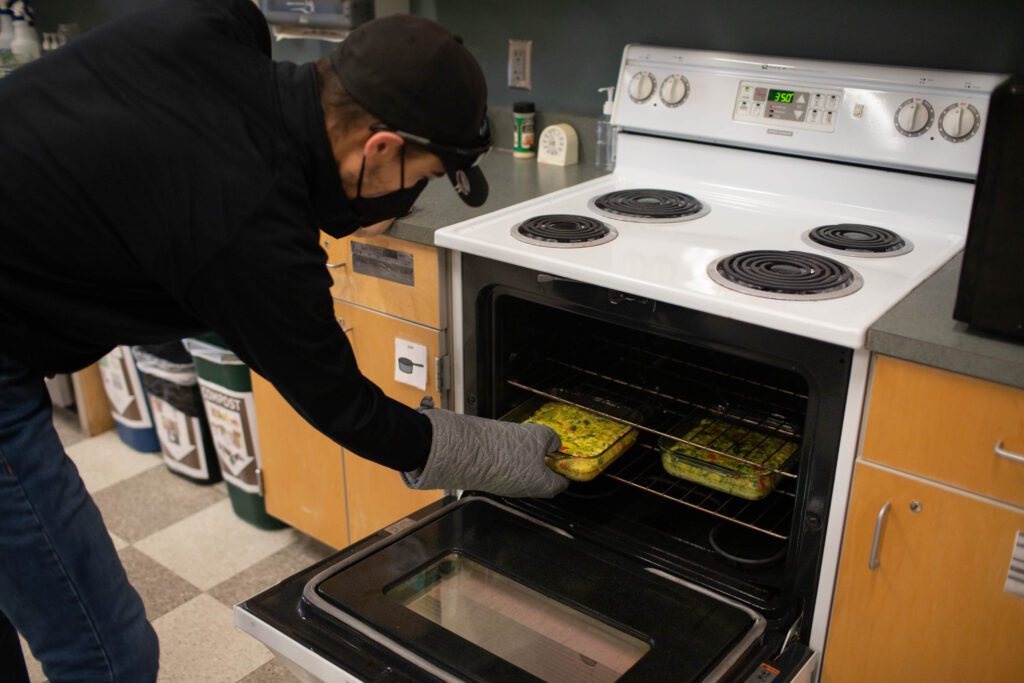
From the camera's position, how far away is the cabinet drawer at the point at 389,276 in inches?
69.5

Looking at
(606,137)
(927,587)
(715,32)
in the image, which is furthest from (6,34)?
(927,587)

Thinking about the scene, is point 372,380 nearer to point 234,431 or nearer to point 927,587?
point 234,431

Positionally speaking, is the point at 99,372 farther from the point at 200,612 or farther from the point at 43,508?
the point at 43,508

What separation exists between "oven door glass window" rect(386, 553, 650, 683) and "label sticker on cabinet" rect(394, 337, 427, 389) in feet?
1.46

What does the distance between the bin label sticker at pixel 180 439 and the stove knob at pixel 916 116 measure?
6.33 feet

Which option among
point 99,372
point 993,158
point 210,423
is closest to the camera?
point 993,158

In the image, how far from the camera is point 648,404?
1.82 meters

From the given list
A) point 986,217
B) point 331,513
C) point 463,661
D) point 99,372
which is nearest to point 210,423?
point 331,513

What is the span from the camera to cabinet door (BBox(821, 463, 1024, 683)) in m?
1.27

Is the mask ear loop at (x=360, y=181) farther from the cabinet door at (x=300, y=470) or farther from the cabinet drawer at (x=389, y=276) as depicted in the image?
the cabinet door at (x=300, y=470)

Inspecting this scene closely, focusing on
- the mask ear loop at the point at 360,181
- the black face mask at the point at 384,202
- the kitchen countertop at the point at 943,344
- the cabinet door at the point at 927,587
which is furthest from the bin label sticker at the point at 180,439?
the kitchen countertop at the point at 943,344

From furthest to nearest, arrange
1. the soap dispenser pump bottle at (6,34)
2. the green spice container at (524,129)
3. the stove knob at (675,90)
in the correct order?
the soap dispenser pump bottle at (6,34) < the green spice container at (524,129) < the stove knob at (675,90)

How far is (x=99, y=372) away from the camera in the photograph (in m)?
2.94

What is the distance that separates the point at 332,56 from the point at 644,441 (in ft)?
3.36
